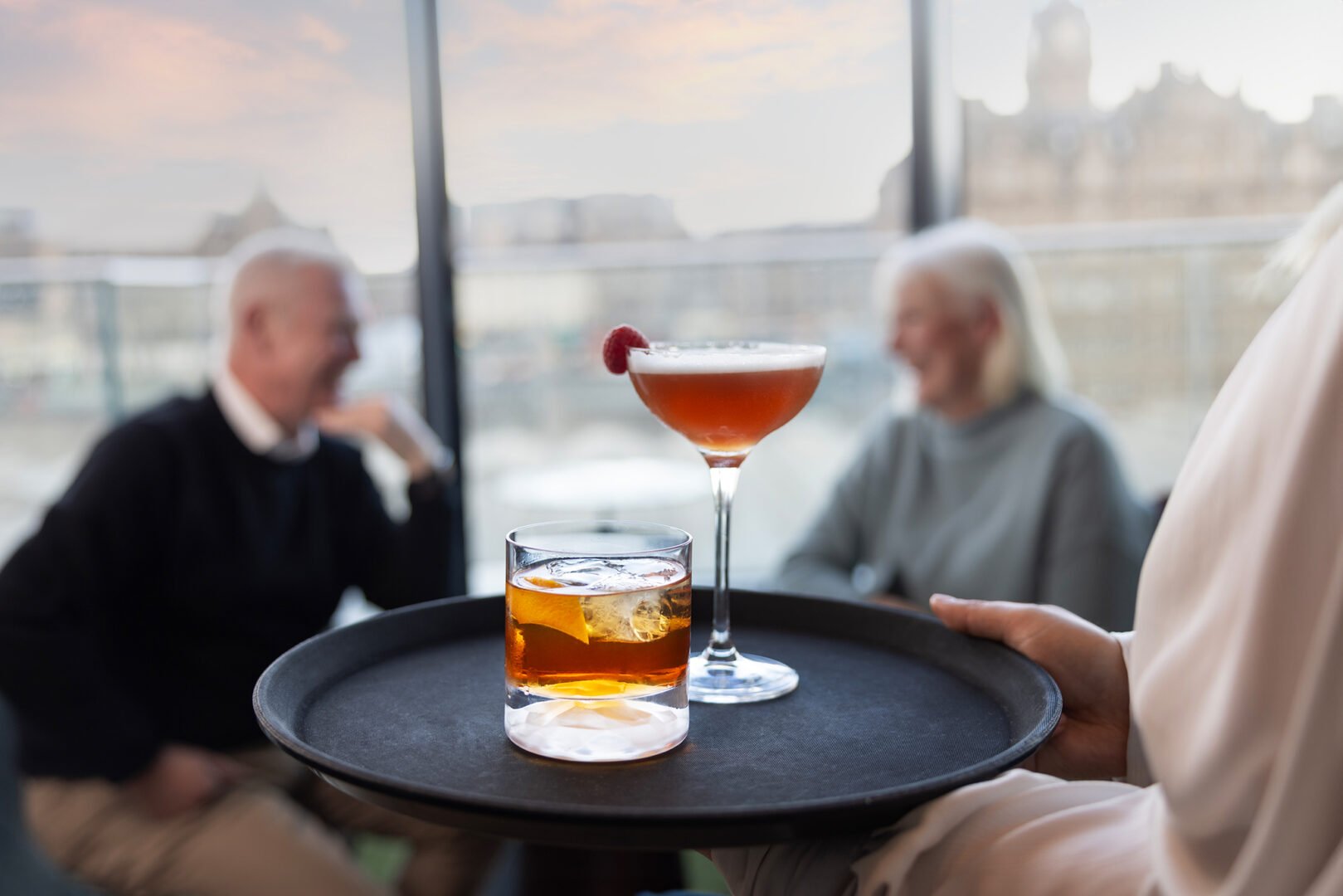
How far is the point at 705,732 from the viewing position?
90cm

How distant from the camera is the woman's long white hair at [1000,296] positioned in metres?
2.59

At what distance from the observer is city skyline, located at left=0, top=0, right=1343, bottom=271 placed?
2898 millimetres

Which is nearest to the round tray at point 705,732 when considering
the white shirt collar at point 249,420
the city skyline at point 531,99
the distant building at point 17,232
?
the white shirt collar at point 249,420

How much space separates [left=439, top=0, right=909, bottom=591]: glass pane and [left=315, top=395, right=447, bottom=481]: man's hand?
1.30 feet

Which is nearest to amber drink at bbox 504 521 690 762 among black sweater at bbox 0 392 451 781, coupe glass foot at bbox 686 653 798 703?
coupe glass foot at bbox 686 653 798 703

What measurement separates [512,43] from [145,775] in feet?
6.84

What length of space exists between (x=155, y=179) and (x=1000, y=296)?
7.17 feet

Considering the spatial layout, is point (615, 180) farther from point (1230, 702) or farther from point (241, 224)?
A: point (1230, 702)

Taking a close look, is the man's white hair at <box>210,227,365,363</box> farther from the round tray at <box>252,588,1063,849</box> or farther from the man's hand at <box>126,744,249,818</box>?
the round tray at <box>252,588,1063,849</box>

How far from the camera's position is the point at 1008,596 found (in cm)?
248

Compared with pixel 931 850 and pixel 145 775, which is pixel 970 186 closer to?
pixel 145 775

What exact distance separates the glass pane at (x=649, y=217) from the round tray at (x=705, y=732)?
1.83 m

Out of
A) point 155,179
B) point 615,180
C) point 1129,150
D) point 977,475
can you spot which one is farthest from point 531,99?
point 1129,150

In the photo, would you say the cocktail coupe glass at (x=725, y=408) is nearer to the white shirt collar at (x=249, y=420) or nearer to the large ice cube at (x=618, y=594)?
the large ice cube at (x=618, y=594)
